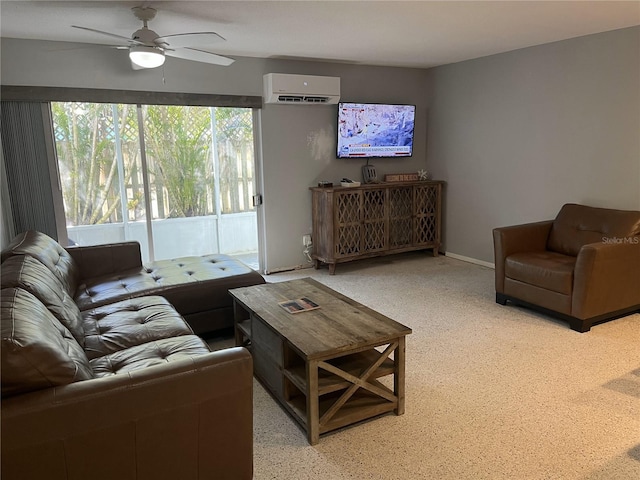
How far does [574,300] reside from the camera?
3.52 metres

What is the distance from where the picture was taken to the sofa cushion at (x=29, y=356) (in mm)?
1488

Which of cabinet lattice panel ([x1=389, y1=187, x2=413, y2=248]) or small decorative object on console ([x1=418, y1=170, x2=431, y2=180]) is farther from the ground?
small decorative object on console ([x1=418, y1=170, x2=431, y2=180])

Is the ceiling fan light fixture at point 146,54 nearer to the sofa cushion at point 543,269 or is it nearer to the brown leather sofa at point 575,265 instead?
the brown leather sofa at point 575,265

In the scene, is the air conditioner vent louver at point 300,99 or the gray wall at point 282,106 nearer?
the gray wall at point 282,106

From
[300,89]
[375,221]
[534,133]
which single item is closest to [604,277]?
[534,133]

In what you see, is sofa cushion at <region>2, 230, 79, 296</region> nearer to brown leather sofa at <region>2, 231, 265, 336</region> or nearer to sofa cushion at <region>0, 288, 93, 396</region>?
brown leather sofa at <region>2, 231, 265, 336</region>

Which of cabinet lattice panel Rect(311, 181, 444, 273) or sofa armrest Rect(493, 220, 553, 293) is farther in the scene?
cabinet lattice panel Rect(311, 181, 444, 273)

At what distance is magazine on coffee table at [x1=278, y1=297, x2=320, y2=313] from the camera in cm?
273

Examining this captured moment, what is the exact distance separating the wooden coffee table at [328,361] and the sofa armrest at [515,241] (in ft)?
6.12

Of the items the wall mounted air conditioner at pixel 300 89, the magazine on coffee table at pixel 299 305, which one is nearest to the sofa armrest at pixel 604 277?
the magazine on coffee table at pixel 299 305

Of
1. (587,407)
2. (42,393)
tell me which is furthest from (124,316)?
(587,407)

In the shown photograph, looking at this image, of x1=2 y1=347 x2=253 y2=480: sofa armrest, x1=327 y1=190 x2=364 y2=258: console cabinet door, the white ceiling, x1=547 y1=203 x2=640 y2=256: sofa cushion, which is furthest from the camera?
x1=327 y1=190 x2=364 y2=258: console cabinet door

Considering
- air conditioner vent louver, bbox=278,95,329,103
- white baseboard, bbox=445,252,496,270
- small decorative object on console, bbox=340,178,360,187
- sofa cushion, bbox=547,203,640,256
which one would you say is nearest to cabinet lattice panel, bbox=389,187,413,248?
small decorative object on console, bbox=340,178,360,187

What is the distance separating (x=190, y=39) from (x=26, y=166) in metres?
2.01
